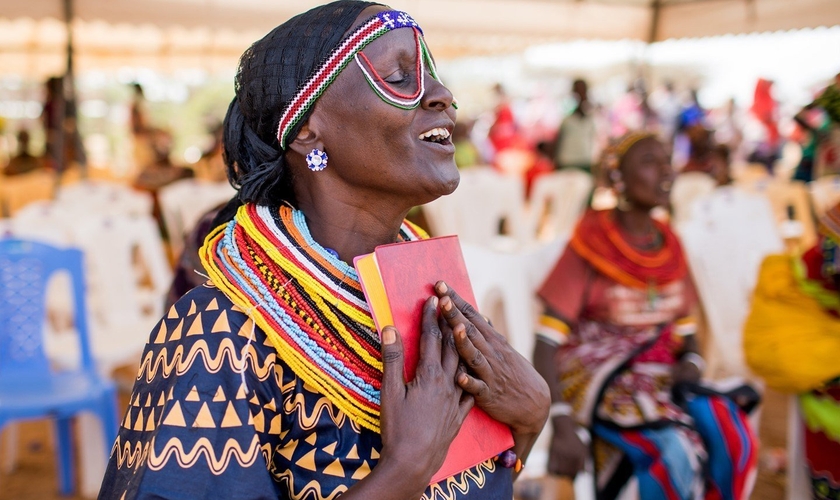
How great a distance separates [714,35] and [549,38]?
1.69 meters

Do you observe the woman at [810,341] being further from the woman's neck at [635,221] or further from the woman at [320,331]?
the woman at [320,331]

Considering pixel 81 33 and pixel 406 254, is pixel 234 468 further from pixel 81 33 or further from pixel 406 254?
pixel 81 33

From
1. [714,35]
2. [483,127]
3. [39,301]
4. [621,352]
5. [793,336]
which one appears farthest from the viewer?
[483,127]

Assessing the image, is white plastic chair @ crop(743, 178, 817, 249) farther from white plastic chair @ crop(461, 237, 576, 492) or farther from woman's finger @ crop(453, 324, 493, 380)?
woman's finger @ crop(453, 324, 493, 380)

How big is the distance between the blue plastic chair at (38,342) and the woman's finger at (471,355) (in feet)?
8.15

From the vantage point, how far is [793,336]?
8.45ft

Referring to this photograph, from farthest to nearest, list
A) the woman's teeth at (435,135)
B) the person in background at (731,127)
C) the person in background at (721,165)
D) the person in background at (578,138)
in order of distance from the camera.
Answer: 1. the person in background at (731,127)
2. the person in background at (578,138)
3. the person in background at (721,165)
4. the woman's teeth at (435,135)

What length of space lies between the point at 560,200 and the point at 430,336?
6.21 meters

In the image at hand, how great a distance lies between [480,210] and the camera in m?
6.24

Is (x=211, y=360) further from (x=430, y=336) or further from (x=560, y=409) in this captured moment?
(x=560, y=409)

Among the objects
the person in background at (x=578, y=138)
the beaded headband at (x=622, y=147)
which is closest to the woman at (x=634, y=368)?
the beaded headband at (x=622, y=147)

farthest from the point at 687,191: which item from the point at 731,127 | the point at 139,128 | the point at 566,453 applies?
the point at 139,128

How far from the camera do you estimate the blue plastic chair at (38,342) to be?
10.5 feet

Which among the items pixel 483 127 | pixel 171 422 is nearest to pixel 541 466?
pixel 171 422
